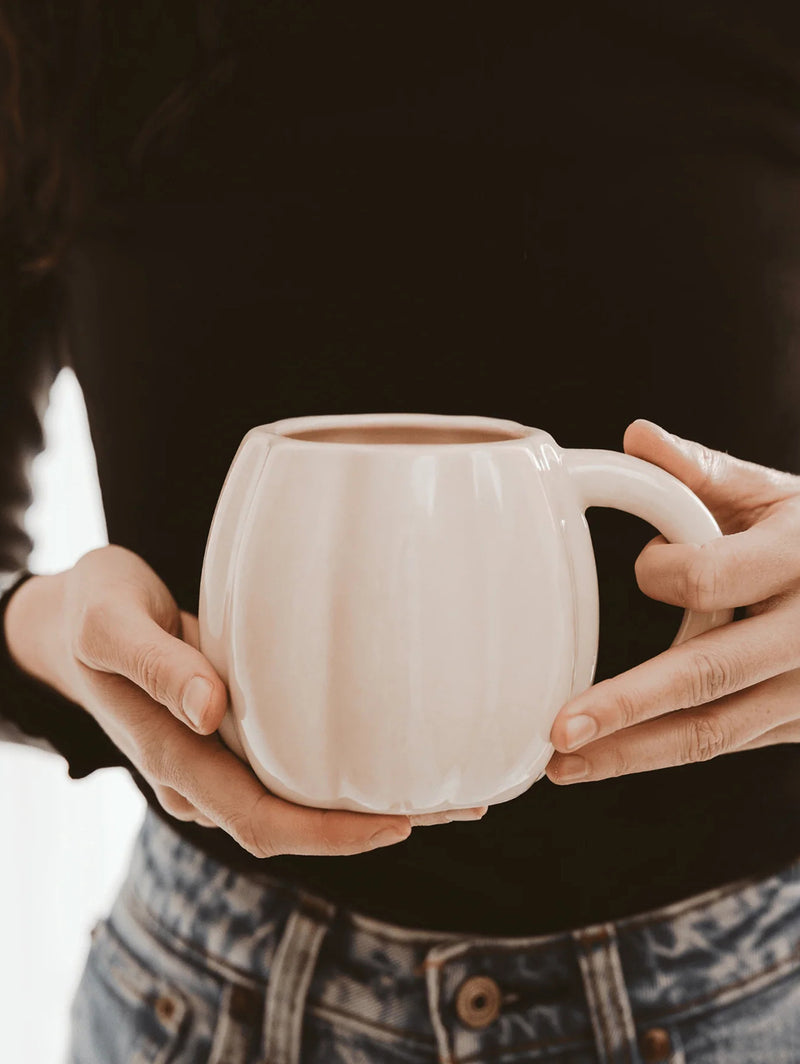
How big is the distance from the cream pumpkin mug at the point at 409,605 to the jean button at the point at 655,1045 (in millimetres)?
280

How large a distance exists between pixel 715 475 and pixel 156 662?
11.7 inches

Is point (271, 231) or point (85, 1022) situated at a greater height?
point (271, 231)

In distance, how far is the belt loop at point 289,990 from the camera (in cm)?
59

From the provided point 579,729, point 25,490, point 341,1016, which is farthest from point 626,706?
point 25,490

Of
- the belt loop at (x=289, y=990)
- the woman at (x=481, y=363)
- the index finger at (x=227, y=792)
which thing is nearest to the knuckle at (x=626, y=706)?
the index finger at (x=227, y=792)

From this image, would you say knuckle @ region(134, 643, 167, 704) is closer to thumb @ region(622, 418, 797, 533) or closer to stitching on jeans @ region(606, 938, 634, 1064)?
thumb @ region(622, 418, 797, 533)

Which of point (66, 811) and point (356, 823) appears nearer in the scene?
point (356, 823)

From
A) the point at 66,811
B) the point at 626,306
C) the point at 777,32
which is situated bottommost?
the point at 66,811

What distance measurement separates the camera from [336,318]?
0.62 m

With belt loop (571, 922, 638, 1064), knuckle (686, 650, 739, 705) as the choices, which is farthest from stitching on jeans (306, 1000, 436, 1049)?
knuckle (686, 650, 739, 705)

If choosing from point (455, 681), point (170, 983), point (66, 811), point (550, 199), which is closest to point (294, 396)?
point (550, 199)

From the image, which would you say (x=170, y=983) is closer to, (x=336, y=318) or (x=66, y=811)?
(x=336, y=318)

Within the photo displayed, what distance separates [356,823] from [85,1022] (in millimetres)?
422

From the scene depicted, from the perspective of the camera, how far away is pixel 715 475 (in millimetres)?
461
